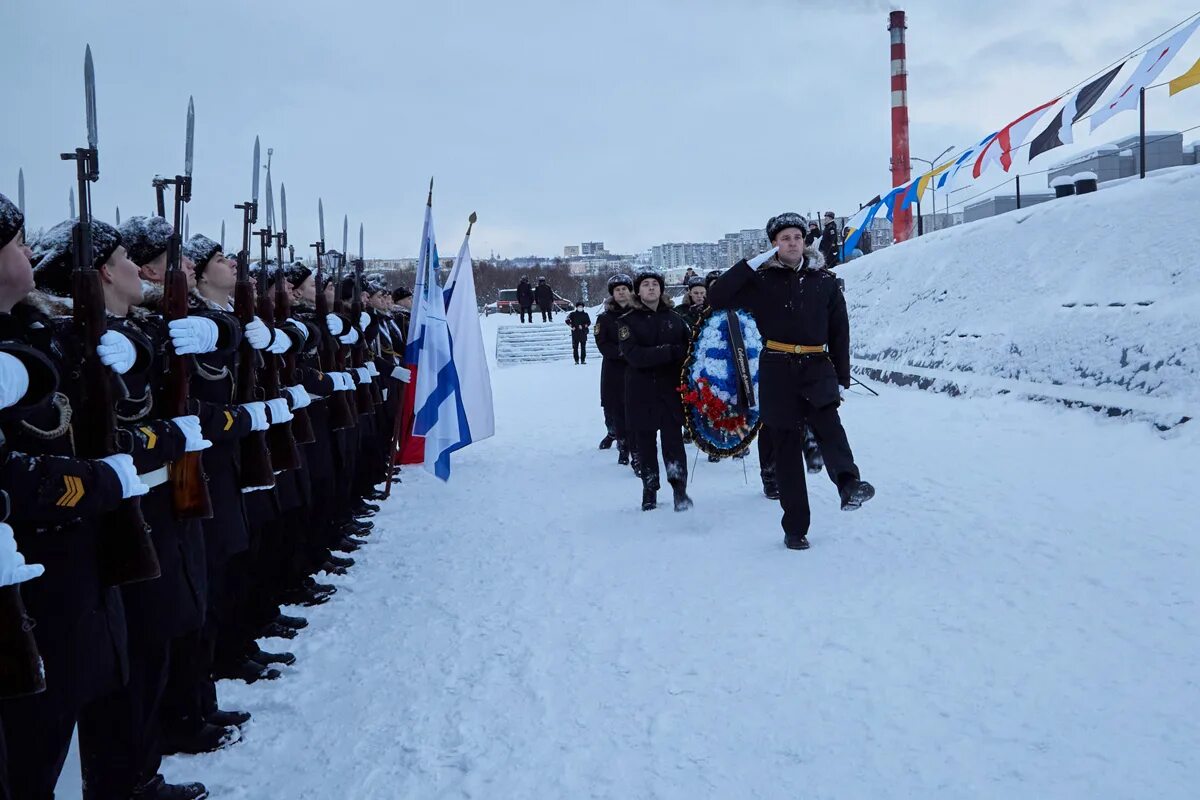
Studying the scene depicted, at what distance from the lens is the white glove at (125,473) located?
2.42 meters

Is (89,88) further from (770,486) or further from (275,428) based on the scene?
(770,486)

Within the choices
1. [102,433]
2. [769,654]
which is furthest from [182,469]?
[769,654]

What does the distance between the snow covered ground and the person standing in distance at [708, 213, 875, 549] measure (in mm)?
472

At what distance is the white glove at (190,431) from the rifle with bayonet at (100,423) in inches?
17.1

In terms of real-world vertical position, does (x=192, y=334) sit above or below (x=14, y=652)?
above

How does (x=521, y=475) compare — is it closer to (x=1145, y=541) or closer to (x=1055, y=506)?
(x=1055, y=506)

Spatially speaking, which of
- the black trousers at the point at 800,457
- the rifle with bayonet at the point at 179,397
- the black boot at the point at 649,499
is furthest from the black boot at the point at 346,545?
the rifle with bayonet at the point at 179,397

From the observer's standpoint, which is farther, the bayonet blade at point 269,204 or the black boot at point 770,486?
the black boot at point 770,486

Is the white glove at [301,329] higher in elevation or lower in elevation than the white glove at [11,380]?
higher

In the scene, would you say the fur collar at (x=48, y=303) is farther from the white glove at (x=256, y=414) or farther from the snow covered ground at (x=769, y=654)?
the snow covered ground at (x=769, y=654)

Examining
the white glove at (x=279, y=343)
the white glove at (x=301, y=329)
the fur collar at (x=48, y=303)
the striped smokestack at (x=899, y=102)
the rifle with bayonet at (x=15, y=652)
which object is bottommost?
the rifle with bayonet at (x=15, y=652)

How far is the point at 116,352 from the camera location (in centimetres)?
255

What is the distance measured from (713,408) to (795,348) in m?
1.95

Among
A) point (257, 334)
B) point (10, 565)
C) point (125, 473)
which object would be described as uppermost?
point (257, 334)
